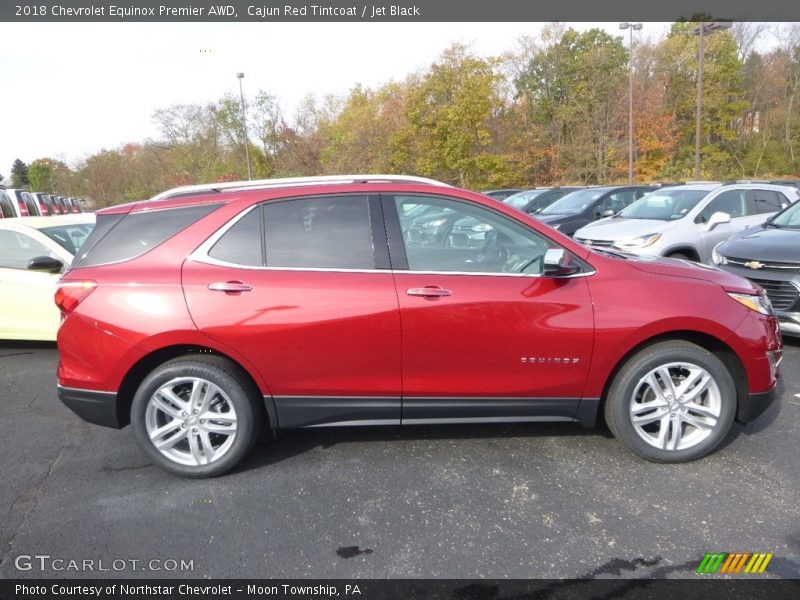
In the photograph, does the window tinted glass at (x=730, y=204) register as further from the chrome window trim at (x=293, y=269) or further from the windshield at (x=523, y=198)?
the windshield at (x=523, y=198)

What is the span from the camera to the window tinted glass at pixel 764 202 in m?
8.89

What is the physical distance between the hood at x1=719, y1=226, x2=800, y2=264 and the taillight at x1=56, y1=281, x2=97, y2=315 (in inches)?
238

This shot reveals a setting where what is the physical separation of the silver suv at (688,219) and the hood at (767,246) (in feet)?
4.58

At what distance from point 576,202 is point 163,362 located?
447 inches

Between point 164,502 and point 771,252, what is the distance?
19.5 feet

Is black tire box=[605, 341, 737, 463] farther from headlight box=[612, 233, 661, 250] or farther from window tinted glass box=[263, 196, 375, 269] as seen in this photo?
headlight box=[612, 233, 661, 250]

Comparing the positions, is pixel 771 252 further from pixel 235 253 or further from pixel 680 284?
pixel 235 253

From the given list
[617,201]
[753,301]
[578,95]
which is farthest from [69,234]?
[578,95]

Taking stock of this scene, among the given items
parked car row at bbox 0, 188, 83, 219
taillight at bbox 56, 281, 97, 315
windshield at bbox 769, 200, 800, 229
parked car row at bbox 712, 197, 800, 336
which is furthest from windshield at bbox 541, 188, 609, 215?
parked car row at bbox 0, 188, 83, 219

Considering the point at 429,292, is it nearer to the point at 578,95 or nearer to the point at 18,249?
the point at 18,249

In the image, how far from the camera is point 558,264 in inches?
Answer: 121

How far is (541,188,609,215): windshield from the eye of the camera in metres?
12.3

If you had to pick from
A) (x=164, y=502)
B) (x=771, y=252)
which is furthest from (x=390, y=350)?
(x=771, y=252)

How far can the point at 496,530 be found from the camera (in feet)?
8.98
